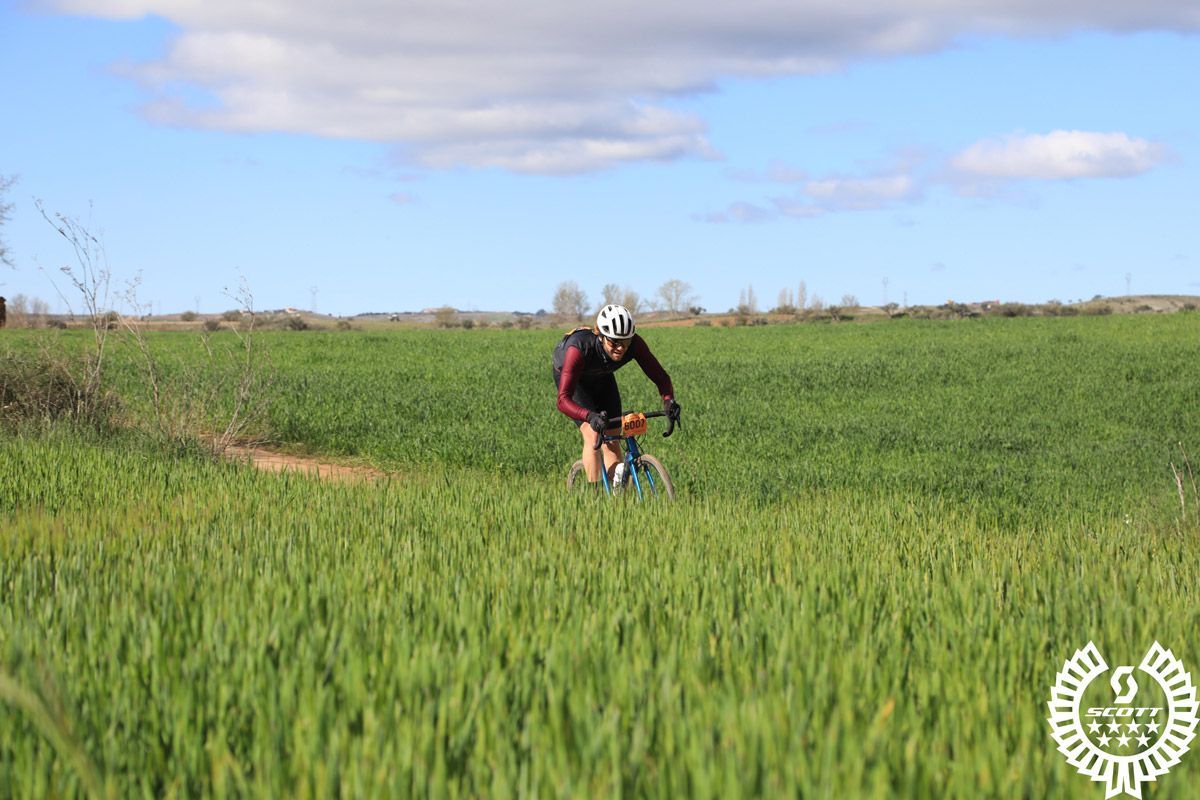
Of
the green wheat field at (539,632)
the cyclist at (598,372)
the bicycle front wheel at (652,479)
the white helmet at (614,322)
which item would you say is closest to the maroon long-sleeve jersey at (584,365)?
the cyclist at (598,372)

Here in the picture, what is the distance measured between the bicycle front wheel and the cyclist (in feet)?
0.89

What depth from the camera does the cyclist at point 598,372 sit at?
27.7ft

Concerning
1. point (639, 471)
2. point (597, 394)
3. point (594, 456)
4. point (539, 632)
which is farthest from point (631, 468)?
point (539, 632)

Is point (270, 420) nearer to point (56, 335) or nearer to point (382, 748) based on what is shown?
point (56, 335)

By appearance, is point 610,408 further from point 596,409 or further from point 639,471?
point 639,471

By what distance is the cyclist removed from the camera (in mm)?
8453

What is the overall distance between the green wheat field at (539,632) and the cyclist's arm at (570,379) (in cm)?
76

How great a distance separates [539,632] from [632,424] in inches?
185

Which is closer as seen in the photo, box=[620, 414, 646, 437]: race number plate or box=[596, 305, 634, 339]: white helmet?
box=[596, 305, 634, 339]: white helmet

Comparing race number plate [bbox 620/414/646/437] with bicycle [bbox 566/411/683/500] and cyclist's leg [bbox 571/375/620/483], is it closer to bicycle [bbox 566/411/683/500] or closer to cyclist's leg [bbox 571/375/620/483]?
bicycle [bbox 566/411/683/500]

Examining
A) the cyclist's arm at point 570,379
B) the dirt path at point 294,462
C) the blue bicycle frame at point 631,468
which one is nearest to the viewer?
the cyclist's arm at point 570,379

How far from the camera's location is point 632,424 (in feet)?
28.3

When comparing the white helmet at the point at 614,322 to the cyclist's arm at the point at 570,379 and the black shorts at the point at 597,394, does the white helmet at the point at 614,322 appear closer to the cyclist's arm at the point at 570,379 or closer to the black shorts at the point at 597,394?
the cyclist's arm at the point at 570,379

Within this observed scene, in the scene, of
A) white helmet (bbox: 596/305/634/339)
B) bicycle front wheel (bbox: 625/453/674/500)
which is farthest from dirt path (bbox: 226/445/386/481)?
white helmet (bbox: 596/305/634/339)
